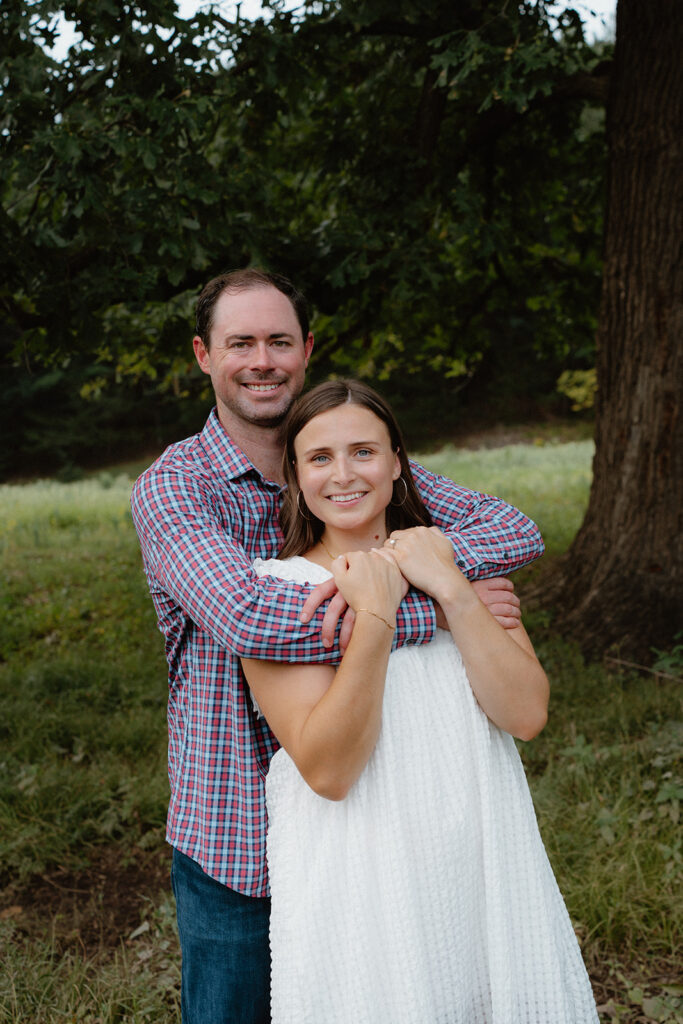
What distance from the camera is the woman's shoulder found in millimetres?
2053

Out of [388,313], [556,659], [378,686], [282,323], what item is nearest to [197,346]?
[282,323]

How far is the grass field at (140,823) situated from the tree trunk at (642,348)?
1.59 ft

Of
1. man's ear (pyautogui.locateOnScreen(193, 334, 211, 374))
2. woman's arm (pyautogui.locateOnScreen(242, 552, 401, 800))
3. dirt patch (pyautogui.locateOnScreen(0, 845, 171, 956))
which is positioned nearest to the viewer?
woman's arm (pyautogui.locateOnScreen(242, 552, 401, 800))

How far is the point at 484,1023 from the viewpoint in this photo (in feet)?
6.40

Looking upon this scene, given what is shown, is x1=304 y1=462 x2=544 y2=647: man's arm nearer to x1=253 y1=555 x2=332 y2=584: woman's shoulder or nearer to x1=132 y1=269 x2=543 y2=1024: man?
x1=132 y1=269 x2=543 y2=1024: man

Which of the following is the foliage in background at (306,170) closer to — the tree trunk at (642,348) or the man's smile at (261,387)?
the tree trunk at (642,348)

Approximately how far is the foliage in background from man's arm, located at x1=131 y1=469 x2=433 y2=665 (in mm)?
2682

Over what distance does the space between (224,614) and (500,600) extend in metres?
0.72

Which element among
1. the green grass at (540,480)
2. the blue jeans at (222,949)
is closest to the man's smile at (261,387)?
the blue jeans at (222,949)

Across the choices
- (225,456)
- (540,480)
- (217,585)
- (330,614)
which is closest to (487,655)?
(330,614)

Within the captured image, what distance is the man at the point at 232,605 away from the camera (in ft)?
6.11

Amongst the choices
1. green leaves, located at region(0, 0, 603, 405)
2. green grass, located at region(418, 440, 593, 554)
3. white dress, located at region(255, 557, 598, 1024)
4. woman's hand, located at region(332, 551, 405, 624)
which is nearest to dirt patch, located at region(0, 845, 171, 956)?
white dress, located at region(255, 557, 598, 1024)

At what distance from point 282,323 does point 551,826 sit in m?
2.77

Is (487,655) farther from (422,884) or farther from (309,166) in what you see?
(309,166)
